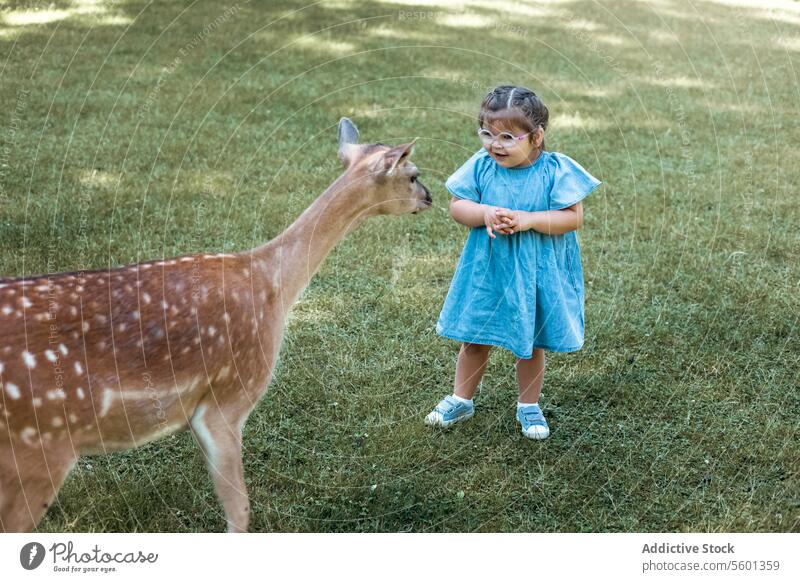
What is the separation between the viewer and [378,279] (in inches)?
240

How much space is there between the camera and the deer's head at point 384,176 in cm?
Answer: 380

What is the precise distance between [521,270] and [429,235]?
8.69 feet

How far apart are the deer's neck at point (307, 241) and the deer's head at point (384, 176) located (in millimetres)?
55

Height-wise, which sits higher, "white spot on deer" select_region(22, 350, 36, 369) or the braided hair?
the braided hair

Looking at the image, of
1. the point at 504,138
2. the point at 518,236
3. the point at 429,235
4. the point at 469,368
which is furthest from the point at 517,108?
the point at 429,235

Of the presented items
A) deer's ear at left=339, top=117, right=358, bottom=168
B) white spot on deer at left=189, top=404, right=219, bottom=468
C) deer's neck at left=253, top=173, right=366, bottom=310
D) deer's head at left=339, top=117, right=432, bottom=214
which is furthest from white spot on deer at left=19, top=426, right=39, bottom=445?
deer's ear at left=339, top=117, right=358, bottom=168

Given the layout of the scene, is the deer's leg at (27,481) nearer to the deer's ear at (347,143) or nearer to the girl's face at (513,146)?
the deer's ear at (347,143)

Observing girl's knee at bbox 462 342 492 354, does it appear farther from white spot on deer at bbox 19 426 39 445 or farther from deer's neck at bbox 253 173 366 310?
white spot on deer at bbox 19 426 39 445

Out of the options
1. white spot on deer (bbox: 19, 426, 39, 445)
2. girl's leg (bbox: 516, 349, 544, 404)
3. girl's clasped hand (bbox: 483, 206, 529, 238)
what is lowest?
girl's leg (bbox: 516, 349, 544, 404)

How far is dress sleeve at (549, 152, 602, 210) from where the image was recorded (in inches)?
161

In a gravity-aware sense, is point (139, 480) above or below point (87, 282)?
below
